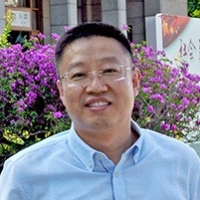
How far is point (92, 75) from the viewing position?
2.09 meters

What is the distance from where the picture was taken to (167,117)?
630 cm

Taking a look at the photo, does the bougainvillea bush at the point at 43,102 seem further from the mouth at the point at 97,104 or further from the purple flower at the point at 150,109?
the mouth at the point at 97,104

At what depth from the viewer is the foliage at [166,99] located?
615 centimetres

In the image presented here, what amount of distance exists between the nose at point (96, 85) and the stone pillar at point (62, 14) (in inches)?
613

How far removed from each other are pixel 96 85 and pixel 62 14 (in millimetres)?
15945

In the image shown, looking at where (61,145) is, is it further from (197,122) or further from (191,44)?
(191,44)

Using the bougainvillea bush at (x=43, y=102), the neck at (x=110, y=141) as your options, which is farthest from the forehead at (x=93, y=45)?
the bougainvillea bush at (x=43, y=102)

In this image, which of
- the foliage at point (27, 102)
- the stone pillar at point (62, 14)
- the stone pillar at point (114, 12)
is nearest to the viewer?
the foliage at point (27, 102)

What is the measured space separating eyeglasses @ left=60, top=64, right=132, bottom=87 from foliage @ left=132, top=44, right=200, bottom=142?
3883mm

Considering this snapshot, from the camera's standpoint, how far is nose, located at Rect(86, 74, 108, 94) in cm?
208

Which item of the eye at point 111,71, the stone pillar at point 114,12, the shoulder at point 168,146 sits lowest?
the shoulder at point 168,146

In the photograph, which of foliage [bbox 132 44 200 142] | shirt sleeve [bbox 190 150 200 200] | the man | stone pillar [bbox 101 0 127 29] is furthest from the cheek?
stone pillar [bbox 101 0 127 29]

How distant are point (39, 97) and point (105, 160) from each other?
391 centimetres

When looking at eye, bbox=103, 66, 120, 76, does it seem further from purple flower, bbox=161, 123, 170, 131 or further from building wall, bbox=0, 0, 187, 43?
building wall, bbox=0, 0, 187, 43
